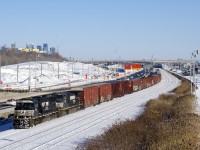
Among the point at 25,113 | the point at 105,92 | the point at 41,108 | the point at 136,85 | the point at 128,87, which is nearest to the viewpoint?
the point at 25,113

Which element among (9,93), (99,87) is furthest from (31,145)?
(9,93)

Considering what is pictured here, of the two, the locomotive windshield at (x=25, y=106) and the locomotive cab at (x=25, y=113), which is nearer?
the locomotive cab at (x=25, y=113)

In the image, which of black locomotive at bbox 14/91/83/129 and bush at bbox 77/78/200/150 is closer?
bush at bbox 77/78/200/150

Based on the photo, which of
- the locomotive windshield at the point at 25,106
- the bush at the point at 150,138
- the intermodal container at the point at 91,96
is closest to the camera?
the bush at the point at 150,138

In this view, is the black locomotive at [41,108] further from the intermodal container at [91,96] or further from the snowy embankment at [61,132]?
the intermodal container at [91,96]

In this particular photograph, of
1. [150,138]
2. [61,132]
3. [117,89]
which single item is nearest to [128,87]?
[117,89]

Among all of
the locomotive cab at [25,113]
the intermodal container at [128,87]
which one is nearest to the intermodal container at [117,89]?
the intermodal container at [128,87]

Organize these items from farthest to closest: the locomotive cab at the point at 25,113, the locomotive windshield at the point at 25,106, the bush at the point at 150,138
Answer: the locomotive windshield at the point at 25,106 < the locomotive cab at the point at 25,113 < the bush at the point at 150,138

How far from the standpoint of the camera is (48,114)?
1607 inches

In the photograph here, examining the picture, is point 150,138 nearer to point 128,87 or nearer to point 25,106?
point 25,106

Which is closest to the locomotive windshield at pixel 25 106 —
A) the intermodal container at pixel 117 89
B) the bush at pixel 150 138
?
the bush at pixel 150 138

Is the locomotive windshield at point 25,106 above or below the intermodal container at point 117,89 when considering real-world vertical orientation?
above

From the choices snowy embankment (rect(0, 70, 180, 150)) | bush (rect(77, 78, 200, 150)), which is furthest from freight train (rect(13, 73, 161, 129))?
bush (rect(77, 78, 200, 150))

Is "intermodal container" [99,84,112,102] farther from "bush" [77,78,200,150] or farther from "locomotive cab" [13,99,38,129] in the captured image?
"bush" [77,78,200,150]
